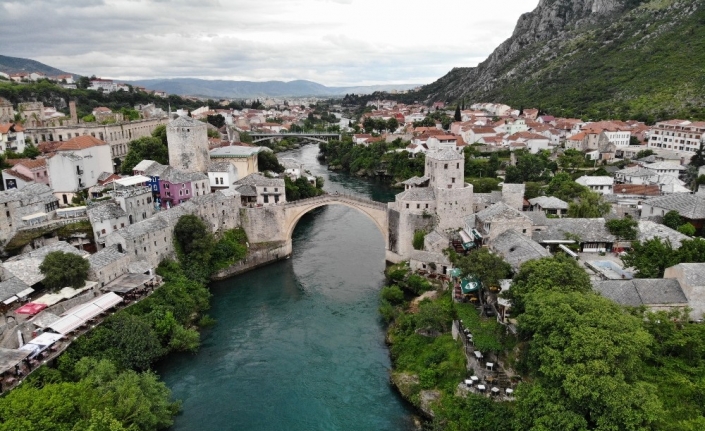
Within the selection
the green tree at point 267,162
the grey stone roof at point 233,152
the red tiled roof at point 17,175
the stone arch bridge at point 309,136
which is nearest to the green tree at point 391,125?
the stone arch bridge at point 309,136

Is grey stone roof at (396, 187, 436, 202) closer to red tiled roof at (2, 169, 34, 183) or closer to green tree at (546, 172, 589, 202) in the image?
green tree at (546, 172, 589, 202)

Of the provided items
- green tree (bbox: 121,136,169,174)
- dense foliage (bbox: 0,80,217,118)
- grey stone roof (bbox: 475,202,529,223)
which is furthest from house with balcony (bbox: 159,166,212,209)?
dense foliage (bbox: 0,80,217,118)

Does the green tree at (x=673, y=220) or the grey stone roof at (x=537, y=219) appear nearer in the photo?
the grey stone roof at (x=537, y=219)

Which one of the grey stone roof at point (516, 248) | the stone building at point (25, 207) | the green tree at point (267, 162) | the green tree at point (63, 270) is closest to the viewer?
the grey stone roof at point (516, 248)

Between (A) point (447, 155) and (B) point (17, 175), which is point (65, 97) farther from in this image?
(A) point (447, 155)

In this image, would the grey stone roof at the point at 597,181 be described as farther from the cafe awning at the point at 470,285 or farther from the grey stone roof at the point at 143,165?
the grey stone roof at the point at 143,165

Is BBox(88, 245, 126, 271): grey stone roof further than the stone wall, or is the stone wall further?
the stone wall

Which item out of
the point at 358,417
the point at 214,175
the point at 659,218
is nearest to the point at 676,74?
the point at 659,218
